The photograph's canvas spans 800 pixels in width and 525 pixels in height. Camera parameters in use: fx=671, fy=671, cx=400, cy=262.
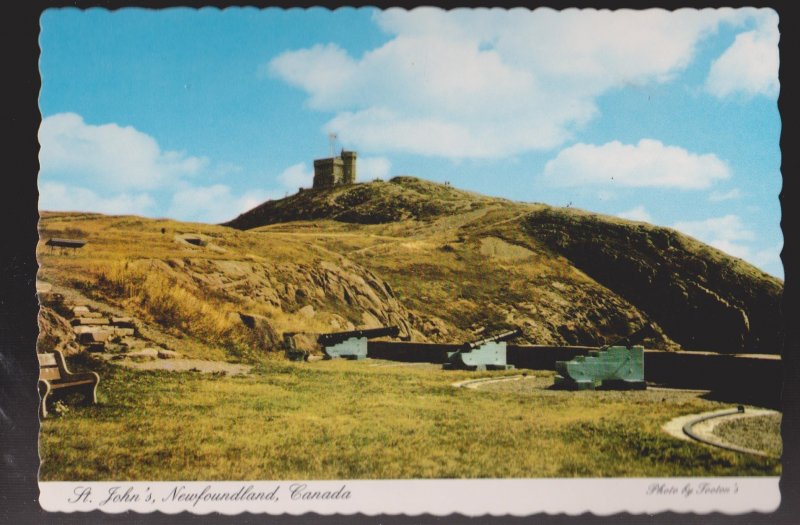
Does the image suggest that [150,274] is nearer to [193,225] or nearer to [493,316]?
[193,225]

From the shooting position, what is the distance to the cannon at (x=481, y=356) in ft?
55.9

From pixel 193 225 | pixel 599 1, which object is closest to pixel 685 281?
pixel 193 225

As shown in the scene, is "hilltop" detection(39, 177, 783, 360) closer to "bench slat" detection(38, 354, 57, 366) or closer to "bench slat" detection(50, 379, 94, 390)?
"bench slat" detection(38, 354, 57, 366)

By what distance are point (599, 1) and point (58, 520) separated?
33.4ft

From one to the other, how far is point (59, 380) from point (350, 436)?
4401mm

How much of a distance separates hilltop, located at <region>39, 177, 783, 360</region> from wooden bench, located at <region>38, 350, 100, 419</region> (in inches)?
71.5

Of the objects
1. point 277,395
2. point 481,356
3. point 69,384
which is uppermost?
point 69,384

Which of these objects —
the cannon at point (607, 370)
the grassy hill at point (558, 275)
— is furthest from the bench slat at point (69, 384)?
the grassy hill at point (558, 275)

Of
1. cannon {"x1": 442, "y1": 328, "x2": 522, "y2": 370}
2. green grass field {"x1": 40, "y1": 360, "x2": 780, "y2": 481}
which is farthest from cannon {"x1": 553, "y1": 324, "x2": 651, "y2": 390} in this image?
cannon {"x1": 442, "y1": 328, "x2": 522, "y2": 370}

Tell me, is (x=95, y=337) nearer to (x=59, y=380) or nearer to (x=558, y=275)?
(x=59, y=380)

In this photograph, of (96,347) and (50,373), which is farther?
(96,347)

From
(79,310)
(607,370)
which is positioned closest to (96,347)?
(79,310)

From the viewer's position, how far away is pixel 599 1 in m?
9.55

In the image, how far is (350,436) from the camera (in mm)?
9680
